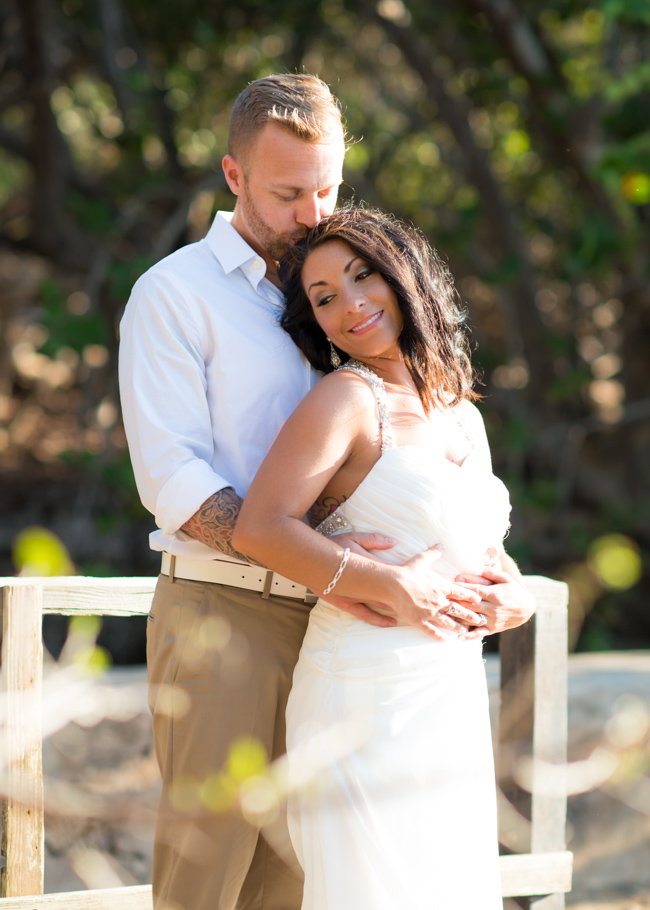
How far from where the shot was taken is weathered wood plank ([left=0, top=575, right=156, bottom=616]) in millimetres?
2033

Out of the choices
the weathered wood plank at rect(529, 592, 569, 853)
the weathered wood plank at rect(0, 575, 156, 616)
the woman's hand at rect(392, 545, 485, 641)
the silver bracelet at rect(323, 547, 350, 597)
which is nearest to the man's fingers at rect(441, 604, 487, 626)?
the woman's hand at rect(392, 545, 485, 641)

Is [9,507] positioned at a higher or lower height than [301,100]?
lower

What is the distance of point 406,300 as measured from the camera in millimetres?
1796

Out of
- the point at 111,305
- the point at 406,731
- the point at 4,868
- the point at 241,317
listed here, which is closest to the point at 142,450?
the point at 241,317

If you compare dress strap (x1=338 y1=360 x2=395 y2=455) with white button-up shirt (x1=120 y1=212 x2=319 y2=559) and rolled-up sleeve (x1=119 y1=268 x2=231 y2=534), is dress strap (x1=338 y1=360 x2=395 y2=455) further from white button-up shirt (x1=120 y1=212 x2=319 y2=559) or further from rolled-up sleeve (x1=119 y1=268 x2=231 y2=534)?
rolled-up sleeve (x1=119 y1=268 x2=231 y2=534)

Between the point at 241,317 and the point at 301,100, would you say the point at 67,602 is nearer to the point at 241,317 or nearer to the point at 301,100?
the point at 241,317

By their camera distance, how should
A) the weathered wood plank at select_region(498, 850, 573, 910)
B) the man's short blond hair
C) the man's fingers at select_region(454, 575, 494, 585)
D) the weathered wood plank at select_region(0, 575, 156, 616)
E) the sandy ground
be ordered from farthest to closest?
the sandy ground, the weathered wood plank at select_region(498, 850, 573, 910), the weathered wood plank at select_region(0, 575, 156, 616), the man's short blond hair, the man's fingers at select_region(454, 575, 494, 585)

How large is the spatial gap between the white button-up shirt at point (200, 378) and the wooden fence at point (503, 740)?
0.98 ft

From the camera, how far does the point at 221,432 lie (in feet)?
6.07

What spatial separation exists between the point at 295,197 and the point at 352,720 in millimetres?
1037

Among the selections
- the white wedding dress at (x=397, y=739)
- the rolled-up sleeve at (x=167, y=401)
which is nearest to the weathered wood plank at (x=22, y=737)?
the rolled-up sleeve at (x=167, y=401)

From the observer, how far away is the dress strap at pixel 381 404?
172 centimetres

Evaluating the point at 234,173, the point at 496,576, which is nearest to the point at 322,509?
the point at 496,576

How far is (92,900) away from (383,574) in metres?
1.02
